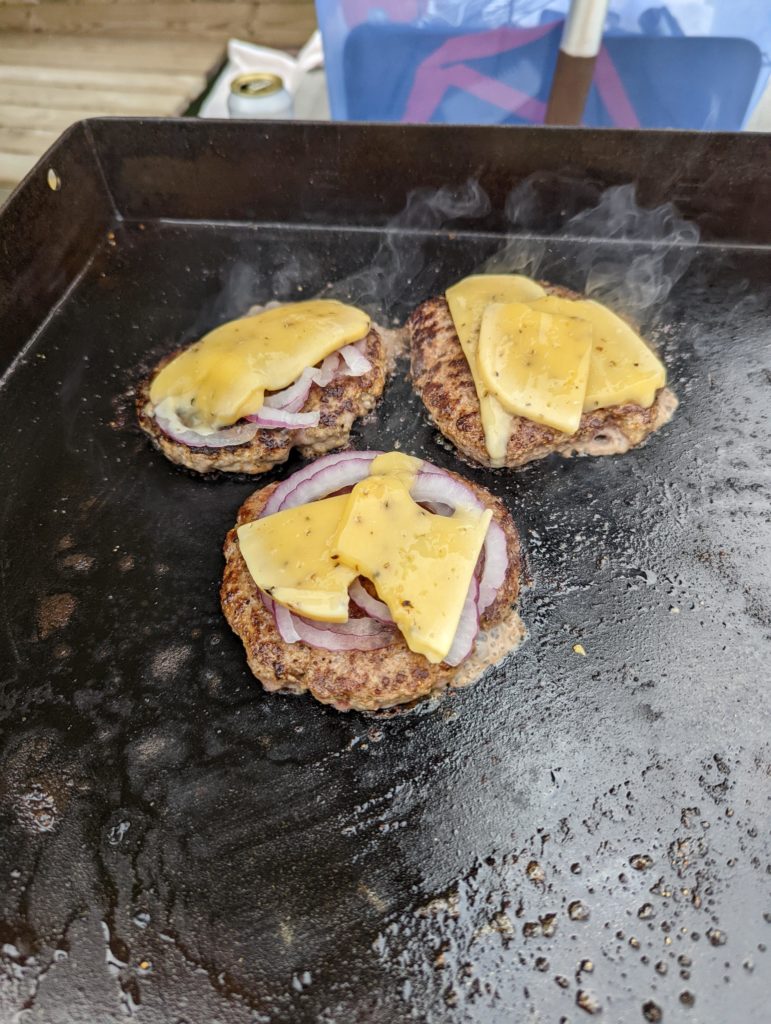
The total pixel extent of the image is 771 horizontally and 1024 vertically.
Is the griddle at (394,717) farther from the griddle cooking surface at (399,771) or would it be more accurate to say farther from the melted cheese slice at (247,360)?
the melted cheese slice at (247,360)

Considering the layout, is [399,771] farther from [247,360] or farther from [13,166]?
[13,166]

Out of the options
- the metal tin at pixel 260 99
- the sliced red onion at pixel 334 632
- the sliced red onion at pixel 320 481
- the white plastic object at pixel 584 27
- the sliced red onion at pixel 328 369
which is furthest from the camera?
the metal tin at pixel 260 99

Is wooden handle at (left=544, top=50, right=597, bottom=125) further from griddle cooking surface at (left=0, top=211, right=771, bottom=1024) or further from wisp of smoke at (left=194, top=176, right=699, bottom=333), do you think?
griddle cooking surface at (left=0, top=211, right=771, bottom=1024)

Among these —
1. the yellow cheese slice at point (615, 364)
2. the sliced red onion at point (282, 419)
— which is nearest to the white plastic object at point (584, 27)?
the yellow cheese slice at point (615, 364)

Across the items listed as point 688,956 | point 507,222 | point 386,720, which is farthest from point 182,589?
point 507,222

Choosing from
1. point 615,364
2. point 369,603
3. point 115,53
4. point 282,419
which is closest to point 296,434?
point 282,419

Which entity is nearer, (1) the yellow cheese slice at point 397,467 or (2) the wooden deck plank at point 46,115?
(1) the yellow cheese slice at point 397,467

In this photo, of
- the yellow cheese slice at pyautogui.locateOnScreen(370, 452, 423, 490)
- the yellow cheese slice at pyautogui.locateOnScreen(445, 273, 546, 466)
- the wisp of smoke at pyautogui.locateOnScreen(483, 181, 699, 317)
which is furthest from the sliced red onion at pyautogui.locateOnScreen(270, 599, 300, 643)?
the wisp of smoke at pyautogui.locateOnScreen(483, 181, 699, 317)
